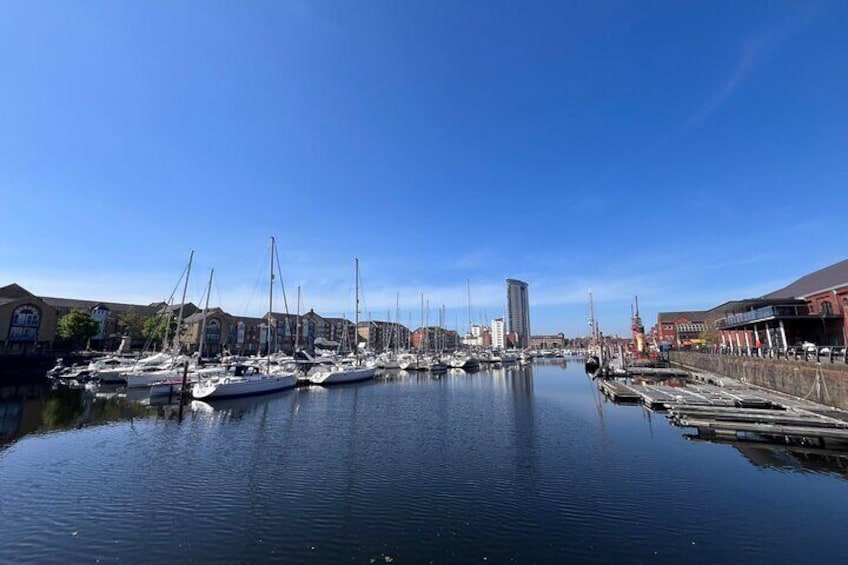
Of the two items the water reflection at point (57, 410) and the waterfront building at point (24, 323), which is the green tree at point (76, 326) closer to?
the waterfront building at point (24, 323)

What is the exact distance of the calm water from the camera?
36.7 ft

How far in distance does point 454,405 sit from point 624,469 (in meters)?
20.5

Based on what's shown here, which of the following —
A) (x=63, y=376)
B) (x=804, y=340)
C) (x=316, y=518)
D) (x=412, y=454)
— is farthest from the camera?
(x=63, y=376)

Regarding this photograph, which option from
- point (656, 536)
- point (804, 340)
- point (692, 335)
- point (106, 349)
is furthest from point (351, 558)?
point (692, 335)

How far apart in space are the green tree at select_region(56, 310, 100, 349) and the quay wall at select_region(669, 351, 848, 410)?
103358 mm

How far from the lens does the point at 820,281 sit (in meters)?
50.2

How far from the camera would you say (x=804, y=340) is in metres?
49.5

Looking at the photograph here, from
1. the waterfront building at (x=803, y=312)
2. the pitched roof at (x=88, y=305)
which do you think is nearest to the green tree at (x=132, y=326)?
the pitched roof at (x=88, y=305)

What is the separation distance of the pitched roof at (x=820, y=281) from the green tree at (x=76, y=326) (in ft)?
372

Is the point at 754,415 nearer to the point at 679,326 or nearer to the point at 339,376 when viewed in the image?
the point at 339,376

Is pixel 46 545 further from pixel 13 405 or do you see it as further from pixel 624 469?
pixel 13 405

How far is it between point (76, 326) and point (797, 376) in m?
103

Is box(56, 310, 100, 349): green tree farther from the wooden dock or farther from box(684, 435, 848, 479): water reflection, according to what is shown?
box(684, 435, 848, 479): water reflection

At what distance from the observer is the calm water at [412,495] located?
1120 centimetres
